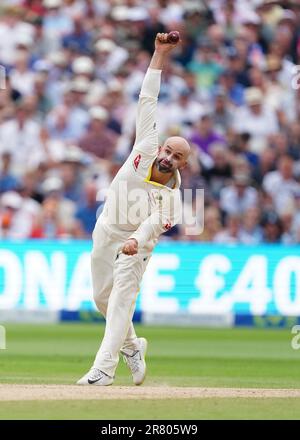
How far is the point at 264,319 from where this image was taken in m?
17.3

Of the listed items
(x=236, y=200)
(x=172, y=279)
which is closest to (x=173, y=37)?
(x=172, y=279)

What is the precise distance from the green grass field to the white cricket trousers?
2.65ft

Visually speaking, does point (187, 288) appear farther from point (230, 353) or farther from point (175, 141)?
point (175, 141)

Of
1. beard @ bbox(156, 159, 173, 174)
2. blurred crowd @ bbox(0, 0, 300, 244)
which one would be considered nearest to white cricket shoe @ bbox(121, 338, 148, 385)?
beard @ bbox(156, 159, 173, 174)

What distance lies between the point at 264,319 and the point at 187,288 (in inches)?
46.0

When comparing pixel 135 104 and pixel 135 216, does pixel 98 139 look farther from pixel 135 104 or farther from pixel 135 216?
pixel 135 216

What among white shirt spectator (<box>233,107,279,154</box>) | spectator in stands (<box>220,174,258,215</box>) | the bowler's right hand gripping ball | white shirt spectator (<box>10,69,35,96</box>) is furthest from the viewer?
white shirt spectator (<box>10,69,35,96</box>)

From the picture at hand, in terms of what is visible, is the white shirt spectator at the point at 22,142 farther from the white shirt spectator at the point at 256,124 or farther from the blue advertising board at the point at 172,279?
the white shirt spectator at the point at 256,124

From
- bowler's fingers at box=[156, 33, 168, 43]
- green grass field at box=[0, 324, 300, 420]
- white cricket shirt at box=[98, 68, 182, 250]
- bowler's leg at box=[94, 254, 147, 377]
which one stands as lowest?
green grass field at box=[0, 324, 300, 420]

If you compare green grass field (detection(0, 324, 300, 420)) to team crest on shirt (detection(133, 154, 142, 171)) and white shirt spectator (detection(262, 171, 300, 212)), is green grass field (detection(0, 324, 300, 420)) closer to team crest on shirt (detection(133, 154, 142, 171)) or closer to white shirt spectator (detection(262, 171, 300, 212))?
team crest on shirt (detection(133, 154, 142, 171))

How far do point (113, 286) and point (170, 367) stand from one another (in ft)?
10.3

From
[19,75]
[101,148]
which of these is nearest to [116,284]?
[101,148]

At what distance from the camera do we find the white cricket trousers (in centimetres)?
979
